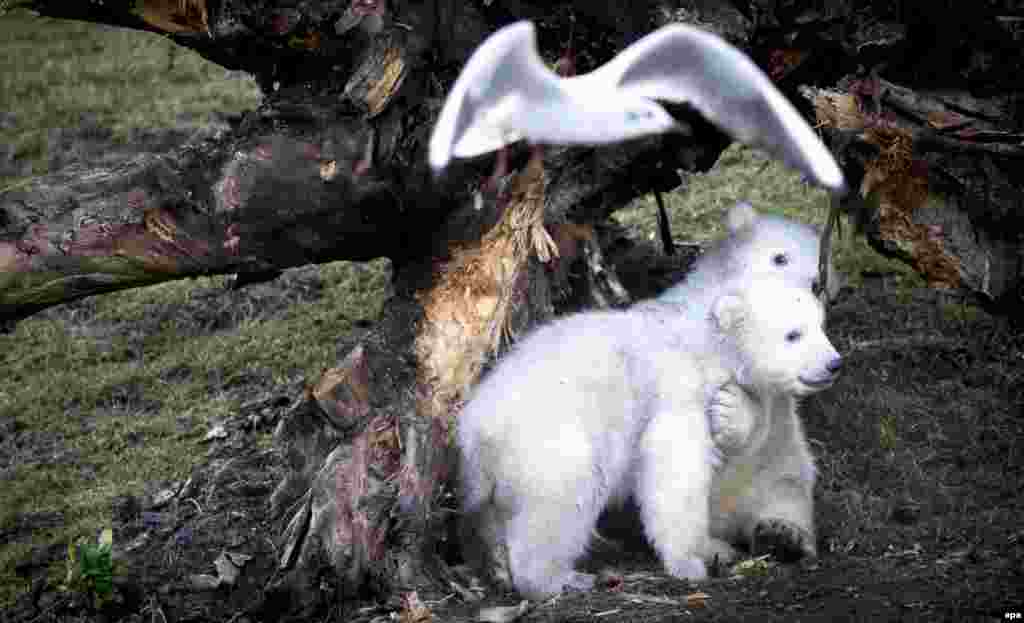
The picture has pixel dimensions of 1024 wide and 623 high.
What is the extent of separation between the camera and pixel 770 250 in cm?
515

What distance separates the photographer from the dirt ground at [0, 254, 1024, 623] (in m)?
4.18

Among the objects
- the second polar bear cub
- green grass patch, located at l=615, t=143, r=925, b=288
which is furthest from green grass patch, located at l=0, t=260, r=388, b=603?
the second polar bear cub

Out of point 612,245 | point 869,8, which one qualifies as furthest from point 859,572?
point 612,245

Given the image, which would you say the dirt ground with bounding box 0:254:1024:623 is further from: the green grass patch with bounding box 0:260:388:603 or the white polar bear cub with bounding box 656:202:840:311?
the white polar bear cub with bounding box 656:202:840:311

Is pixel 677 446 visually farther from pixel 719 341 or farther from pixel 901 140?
pixel 901 140

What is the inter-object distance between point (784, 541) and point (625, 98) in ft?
6.15

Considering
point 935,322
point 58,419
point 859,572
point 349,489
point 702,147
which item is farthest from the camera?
point 58,419

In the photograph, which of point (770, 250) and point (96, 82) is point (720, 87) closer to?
point (770, 250)

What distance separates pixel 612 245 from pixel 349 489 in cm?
234

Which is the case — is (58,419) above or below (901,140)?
below

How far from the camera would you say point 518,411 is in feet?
15.7

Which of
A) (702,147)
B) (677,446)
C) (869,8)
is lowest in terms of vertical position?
(677,446)

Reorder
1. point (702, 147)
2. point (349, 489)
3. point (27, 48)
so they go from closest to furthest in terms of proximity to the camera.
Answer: point (349, 489), point (702, 147), point (27, 48)

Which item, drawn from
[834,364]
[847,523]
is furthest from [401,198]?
[847,523]
